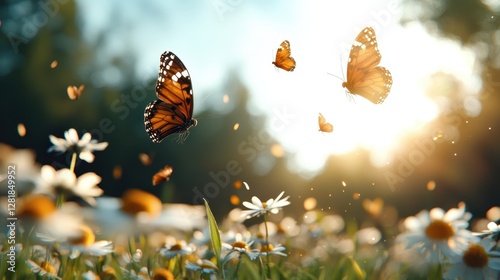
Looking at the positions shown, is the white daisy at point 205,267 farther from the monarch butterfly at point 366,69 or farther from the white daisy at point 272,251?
the monarch butterfly at point 366,69

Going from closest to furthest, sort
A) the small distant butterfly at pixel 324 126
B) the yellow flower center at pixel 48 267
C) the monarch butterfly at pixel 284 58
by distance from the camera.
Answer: the yellow flower center at pixel 48 267
the small distant butterfly at pixel 324 126
the monarch butterfly at pixel 284 58

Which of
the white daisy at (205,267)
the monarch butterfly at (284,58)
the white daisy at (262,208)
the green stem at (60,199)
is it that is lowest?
the white daisy at (205,267)

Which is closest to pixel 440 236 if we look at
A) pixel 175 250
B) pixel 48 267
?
pixel 175 250

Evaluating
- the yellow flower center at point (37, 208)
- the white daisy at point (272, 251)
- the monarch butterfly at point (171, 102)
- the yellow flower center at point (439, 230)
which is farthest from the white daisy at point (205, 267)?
the monarch butterfly at point (171, 102)

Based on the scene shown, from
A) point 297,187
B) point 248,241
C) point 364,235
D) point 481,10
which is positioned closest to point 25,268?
point 248,241

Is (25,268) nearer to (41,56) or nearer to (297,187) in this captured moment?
(297,187)

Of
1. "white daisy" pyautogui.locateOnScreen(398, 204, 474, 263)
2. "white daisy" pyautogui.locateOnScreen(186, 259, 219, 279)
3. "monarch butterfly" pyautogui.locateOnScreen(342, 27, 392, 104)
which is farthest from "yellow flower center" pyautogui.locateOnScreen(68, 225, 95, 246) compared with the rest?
"monarch butterfly" pyautogui.locateOnScreen(342, 27, 392, 104)
